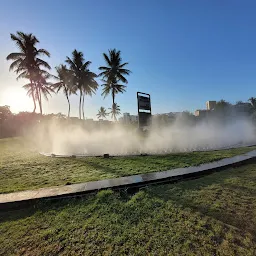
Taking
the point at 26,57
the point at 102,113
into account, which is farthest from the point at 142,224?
the point at 102,113

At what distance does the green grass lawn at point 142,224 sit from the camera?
1861 millimetres

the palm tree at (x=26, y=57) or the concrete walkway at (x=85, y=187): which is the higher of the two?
the palm tree at (x=26, y=57)

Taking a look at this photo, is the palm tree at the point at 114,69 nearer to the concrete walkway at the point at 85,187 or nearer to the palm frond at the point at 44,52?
the palm frond at the point at 44,52

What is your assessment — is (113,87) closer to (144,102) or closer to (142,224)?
(144,102)

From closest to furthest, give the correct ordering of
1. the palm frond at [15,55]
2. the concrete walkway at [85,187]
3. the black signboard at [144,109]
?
the concrete walkway at [85,187] → the black signboard at [144,109] → the palm frond at [15,55]

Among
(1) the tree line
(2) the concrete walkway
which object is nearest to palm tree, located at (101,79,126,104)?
(1) the tree line

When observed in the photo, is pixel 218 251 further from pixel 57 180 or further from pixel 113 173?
pixel 57 180

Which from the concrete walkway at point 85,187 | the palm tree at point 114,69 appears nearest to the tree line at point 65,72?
the palm tree at point 114,69

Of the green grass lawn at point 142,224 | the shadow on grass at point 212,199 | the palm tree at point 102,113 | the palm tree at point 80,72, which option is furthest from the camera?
the palm tree at point 102,113

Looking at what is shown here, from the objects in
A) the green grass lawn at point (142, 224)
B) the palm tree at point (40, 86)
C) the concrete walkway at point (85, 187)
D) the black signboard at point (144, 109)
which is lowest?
the green grass lawn at point (142, 224)

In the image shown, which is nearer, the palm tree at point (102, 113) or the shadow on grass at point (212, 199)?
the shadow on grass at point (212, 199)

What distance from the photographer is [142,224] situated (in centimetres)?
224

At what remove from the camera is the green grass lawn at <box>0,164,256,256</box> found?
1861mm

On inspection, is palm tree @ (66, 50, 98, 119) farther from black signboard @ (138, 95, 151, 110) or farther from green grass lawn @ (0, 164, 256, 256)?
green grass lawn @ (0, 164, 256, 256)
